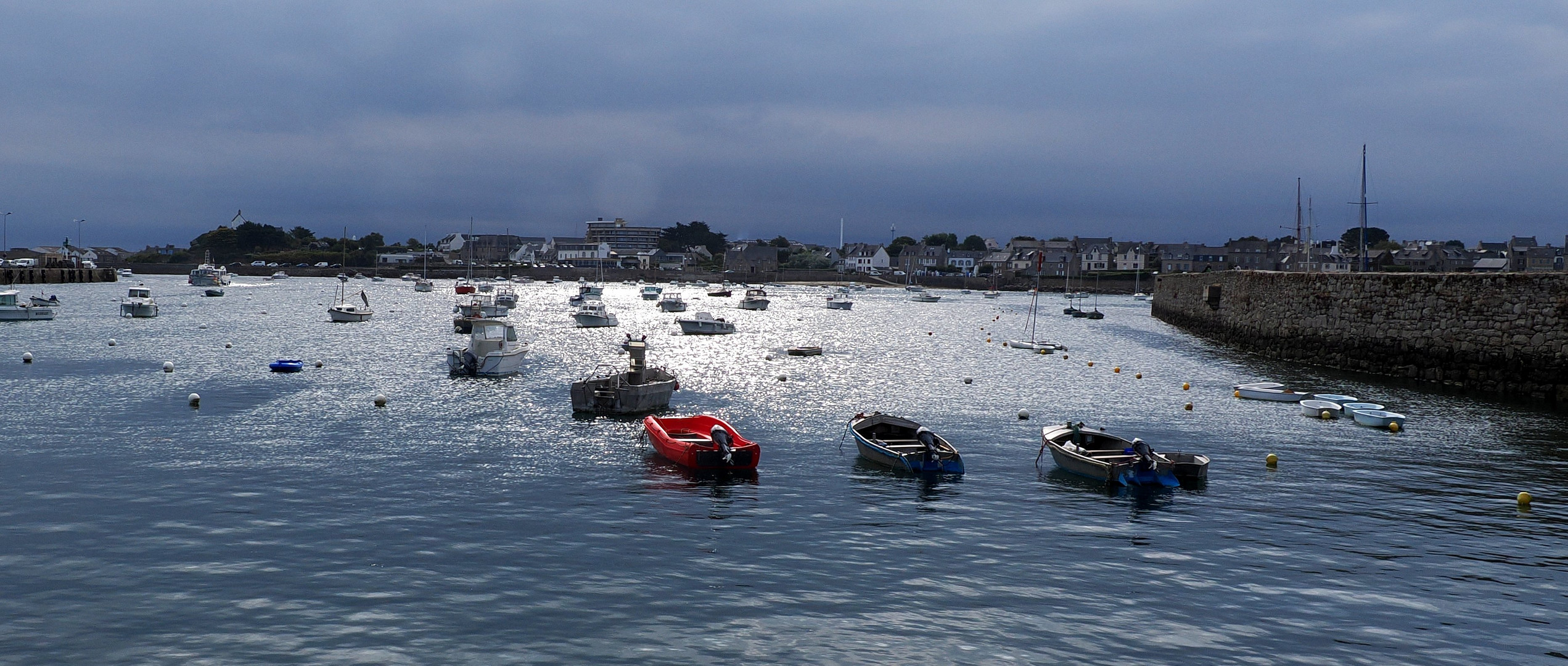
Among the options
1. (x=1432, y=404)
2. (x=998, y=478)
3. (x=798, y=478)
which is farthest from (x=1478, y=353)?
(x=798, y=478)

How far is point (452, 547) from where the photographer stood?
68.0 ft

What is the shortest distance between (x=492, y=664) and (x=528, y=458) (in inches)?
643

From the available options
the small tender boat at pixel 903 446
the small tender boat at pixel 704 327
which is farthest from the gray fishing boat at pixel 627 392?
the small tender boat at pixel 704 327

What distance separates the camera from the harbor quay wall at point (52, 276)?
148 metres

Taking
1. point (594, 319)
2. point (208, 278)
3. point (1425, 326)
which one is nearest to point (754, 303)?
point (594, 319)

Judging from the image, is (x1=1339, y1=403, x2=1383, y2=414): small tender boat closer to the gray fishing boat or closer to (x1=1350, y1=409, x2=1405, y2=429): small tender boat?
(x1=1350, y1=409, x2=1405, y2=429): small tender boat

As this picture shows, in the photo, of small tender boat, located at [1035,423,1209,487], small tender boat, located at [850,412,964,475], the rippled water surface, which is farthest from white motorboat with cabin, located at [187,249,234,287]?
small tender boat, located at [1035,423,1209,487]

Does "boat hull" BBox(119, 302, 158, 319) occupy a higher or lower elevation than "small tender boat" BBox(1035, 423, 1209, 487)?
higher

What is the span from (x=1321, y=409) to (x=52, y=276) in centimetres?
19540

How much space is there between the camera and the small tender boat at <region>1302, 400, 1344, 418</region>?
40.9 meters

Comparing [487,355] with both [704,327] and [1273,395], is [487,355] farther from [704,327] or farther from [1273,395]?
[1273,395]

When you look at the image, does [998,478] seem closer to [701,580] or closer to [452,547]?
[701,580]

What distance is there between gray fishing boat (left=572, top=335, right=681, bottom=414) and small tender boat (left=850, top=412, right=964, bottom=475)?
1077cm

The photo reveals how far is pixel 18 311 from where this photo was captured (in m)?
86.6
